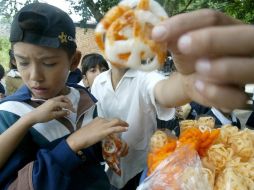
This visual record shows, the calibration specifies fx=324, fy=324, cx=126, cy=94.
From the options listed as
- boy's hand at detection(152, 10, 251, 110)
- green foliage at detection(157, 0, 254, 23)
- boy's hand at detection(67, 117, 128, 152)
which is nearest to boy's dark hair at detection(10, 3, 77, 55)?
boy's hand at detection(67, 117, 128, 152)

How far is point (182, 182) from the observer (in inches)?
40.7

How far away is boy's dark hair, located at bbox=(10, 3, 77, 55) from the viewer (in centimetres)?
106

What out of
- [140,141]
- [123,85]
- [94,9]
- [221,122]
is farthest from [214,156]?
[94,9]

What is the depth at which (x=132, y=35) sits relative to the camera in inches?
21.7

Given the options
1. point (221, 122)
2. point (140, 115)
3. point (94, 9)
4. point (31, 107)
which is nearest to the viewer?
point (31, 107)

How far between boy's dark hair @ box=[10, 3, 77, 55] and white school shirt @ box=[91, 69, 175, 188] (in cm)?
32

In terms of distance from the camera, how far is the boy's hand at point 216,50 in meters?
0.40

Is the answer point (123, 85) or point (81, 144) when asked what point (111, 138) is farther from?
point (123, 85)

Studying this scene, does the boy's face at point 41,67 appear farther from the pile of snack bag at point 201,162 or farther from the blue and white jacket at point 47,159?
the pile of snack bag at point 201,162

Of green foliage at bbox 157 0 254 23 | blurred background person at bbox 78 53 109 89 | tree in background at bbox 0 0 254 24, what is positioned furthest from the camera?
green foliage at bbox 157 0 254 23

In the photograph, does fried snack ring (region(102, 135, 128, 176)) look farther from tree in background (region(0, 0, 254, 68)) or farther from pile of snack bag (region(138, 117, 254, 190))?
tree in background (region(0, 0, 254, 68))

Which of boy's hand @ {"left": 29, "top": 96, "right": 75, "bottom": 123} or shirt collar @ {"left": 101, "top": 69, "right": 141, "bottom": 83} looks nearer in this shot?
boy's hand @ {"left": 29, "top": 96, "right": 75, "bottom": 123}

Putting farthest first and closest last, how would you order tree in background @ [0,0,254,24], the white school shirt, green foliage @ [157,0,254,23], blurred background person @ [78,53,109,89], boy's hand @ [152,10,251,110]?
green foliage @ [157,0,254,23], blurred background person @ [78,53,109,89], tree in background @ [0,0,254,24], the white school shirt, boy's hand @ [152,10,251,110]

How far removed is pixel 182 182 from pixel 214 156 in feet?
0.67
